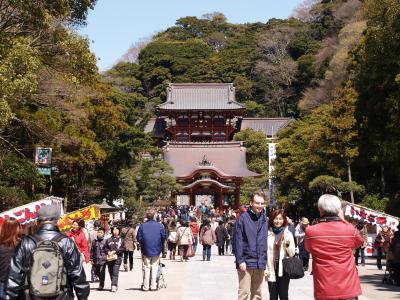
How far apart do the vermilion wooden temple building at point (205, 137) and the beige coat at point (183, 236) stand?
2767 centimetres

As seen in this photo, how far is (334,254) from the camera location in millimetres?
4781

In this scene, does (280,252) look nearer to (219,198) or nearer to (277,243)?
(277,243)

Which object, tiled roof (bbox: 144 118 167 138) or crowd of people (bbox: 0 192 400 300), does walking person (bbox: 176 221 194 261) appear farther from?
tiled roof (bbox: 144 118 167 138)

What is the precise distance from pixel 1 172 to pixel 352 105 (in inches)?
546

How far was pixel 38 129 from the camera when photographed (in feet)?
62.7

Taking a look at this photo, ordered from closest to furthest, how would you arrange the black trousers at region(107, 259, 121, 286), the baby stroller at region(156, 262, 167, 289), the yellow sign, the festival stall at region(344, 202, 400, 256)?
the black trousers at region(107, 259, 121, 286), the baby stroller at region(156, 262, 167, 289), the festival stall at region(344, 202, 400, 256), the yellow sign

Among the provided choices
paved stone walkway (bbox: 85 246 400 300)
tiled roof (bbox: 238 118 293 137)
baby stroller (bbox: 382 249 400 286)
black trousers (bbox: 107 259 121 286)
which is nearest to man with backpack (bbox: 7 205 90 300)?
paved stone walkway (bbox: 85 246 400 300)

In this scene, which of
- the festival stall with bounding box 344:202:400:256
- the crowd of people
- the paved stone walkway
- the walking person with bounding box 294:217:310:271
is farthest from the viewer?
the festival stall with bounding box 344:202:400:256

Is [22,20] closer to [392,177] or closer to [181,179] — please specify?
[392,177]

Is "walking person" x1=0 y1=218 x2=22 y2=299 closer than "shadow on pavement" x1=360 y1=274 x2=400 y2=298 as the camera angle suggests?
Yes

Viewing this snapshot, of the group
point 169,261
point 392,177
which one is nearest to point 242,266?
point 169,261

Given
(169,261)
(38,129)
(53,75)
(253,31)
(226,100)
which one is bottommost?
(169,261)

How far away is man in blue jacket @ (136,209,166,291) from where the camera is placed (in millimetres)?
10734

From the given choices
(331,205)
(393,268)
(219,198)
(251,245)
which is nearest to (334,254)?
(331,205)
